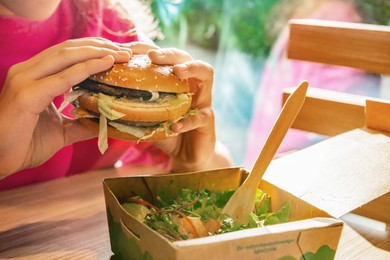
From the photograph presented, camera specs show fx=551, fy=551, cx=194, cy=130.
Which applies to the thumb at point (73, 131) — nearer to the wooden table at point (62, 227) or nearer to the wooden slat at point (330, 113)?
the wooden table at point (62, 227)

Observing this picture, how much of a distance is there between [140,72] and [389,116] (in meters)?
0.63

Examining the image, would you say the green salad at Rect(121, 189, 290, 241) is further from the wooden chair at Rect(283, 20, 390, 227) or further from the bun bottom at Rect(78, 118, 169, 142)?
the wooden chair at Rect(283, 20, 390, 227)

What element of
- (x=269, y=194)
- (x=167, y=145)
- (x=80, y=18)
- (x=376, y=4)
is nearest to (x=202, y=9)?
(x=376, y=4)

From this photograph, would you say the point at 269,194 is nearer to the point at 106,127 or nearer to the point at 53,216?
the point at 106,127

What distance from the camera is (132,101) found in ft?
3.75

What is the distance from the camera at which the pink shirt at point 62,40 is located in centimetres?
169

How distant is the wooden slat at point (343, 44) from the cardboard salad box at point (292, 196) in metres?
0.25

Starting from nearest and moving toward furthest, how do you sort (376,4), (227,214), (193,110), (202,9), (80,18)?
(227,214) → (193,110) → (80,18) → (376,4) → (202,9)

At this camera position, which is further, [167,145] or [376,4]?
[376,4]

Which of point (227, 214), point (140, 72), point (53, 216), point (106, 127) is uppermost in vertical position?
point (140, 72)

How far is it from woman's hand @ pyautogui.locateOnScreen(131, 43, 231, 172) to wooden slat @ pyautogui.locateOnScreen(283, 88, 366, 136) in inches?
10.0

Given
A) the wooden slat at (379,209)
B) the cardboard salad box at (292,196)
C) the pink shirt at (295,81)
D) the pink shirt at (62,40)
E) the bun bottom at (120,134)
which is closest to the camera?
the cardboard salad box at (292,196)

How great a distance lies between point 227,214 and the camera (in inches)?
40.6

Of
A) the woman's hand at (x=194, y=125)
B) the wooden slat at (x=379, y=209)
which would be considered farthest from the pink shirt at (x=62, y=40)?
the wooden slat at (x=379, y=209)
